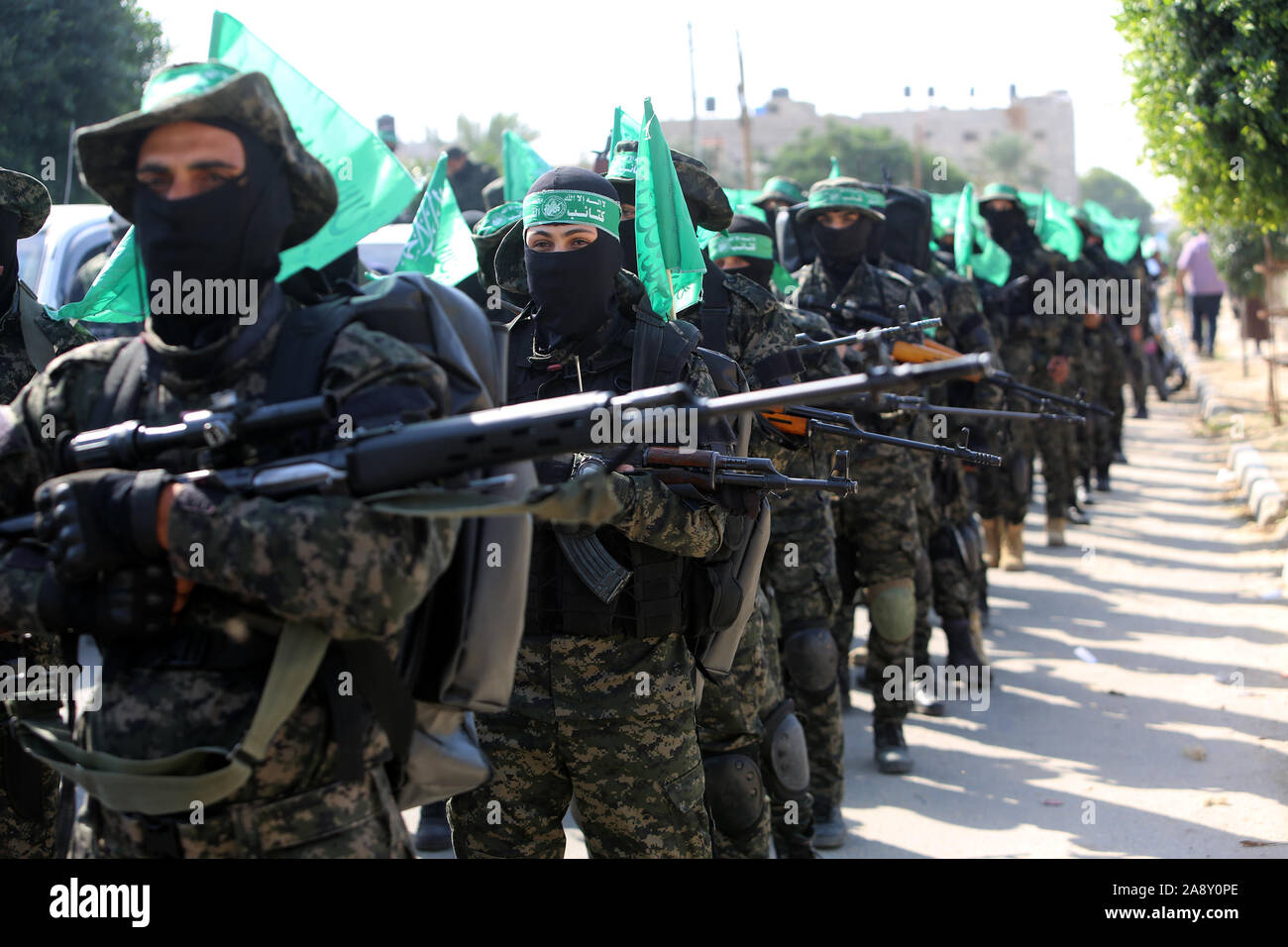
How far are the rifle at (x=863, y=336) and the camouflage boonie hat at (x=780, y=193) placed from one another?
12.9ft

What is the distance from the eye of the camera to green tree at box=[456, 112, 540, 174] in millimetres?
35812

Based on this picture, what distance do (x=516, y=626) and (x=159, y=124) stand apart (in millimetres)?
1182

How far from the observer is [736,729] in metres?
4.61

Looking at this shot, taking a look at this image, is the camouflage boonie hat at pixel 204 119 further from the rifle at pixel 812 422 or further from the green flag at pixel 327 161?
the rifle at pixel 812 422

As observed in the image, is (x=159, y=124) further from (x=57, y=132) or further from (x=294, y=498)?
(x=57, y=132)

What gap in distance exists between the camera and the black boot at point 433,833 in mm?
5953

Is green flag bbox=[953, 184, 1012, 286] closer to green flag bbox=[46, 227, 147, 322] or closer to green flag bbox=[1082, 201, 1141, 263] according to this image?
green flag bbox=[1082, 201, 1141, 263]

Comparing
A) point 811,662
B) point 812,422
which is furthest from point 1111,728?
point 812,422

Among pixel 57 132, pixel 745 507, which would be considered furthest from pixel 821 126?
pixel 745 507

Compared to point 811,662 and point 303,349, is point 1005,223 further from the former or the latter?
point 303,349

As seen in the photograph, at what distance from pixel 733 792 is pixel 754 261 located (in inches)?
100

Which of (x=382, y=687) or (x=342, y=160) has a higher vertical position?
(x=342, y=160)

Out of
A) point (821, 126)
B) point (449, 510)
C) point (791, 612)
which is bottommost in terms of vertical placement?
point (791, 612)

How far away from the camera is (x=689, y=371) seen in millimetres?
4016
